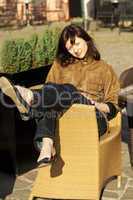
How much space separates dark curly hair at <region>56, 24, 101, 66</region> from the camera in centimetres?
429

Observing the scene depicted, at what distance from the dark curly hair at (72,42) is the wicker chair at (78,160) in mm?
538

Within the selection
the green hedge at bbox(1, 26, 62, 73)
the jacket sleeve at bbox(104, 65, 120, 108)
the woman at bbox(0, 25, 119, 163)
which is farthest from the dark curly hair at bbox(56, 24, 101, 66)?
the green hedge at bbox(1, 26, 62, 73)

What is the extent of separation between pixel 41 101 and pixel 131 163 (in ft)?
4.61

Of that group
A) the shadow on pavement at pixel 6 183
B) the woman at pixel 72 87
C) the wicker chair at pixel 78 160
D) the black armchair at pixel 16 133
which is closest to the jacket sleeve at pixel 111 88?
the woman at pixel 72 87

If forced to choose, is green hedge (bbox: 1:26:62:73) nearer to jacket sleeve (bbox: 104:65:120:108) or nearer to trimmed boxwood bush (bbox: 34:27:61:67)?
trimmed boxwood bush (bbox: 34:27:61:67)

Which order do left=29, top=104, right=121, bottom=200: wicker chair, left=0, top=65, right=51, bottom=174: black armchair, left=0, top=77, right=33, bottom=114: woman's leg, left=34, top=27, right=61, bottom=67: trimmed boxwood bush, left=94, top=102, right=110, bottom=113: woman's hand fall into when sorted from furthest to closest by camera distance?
left=34, top=27, right=61, bottom=67: trimmed boxwood bush
left=0, top=65, right=51, bottom=174: black armchair
left=94, top=102, right=110, bottom=113: woman's hand
left=29, top=104, right=121, bottom=200: wicker chair
left=0, top=77, right=33, bottom=114: woman's leg

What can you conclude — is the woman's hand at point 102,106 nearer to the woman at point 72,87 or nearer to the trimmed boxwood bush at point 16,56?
the woman at point 72,87

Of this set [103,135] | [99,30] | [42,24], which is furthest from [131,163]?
[42,24]

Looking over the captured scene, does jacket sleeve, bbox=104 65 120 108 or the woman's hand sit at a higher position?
jacket sleeve, bbox=104 65 120 108

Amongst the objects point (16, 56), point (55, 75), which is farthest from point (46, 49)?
point (55, 75)

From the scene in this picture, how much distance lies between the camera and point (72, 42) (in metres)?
4.30

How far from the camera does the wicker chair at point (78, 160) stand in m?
4.06

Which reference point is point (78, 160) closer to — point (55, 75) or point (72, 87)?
point (72, 87)

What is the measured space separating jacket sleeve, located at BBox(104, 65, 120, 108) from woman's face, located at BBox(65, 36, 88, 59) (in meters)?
0.25
